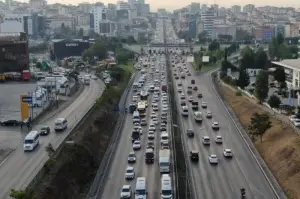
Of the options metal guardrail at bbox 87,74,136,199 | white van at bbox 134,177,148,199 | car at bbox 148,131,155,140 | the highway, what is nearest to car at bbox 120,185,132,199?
white van at bbox 134,177,148,199

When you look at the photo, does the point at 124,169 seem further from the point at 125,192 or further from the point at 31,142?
the point at 31,142

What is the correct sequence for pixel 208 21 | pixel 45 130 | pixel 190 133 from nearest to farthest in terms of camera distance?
pixel 45 130, pixel 190 133, pixel 208 21

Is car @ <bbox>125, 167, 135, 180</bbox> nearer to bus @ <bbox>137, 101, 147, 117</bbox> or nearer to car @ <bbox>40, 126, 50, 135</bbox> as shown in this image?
car @ <bbox>40, 126, 50, 135</bbox>

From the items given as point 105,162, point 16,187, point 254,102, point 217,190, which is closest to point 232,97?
point 254,102

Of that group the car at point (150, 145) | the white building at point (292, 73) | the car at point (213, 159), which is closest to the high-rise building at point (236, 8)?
the white building at point (292, 73)

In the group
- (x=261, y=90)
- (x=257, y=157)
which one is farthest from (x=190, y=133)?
(x=261, y=90)

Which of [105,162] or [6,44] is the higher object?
[6,44]

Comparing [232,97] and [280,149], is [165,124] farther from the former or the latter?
[232,97]
